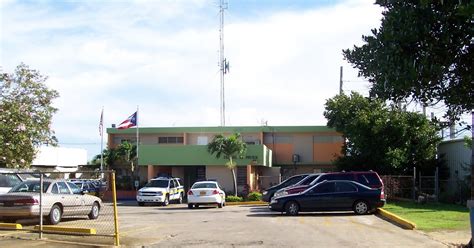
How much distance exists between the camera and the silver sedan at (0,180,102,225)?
18.0m

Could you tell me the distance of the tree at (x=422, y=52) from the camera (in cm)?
809

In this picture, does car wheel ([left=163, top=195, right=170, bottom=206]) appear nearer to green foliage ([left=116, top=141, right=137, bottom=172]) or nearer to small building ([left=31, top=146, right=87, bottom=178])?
green foliage ([left=116, top=141, right=137, bottom=172])

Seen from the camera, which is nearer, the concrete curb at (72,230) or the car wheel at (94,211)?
the concrete curb at (72,230)

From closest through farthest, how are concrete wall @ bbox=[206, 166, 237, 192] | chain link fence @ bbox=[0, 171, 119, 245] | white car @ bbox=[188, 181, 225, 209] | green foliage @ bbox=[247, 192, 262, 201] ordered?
chain link fence @ bbox=[0, 171, 119, 245] < white car @ bbox=[188, 181, 225, 209] < green foliage @ bbox=[247, 192, 262, 201] < concrete wall @ bbox=[206, 166, 237, 192]

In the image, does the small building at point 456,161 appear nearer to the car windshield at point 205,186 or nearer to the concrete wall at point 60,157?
the car windshield at point 205,186

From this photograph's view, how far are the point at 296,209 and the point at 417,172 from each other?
1690cm

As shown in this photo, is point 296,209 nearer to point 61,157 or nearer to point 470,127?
point 470,127

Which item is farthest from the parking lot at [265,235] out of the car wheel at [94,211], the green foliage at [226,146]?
the green foliage at [226,146]

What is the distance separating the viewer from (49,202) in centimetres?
1878

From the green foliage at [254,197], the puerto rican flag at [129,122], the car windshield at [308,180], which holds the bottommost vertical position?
the green foliage at [254,197]

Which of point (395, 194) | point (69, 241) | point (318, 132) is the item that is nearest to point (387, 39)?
point (69, 241)

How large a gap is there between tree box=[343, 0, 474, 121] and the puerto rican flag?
40.5 metres

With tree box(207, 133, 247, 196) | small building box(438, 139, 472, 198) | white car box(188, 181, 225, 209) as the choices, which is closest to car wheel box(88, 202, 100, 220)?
white car box(188, 181, 225, 209)

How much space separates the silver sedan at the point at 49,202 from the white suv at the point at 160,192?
13.5 m
